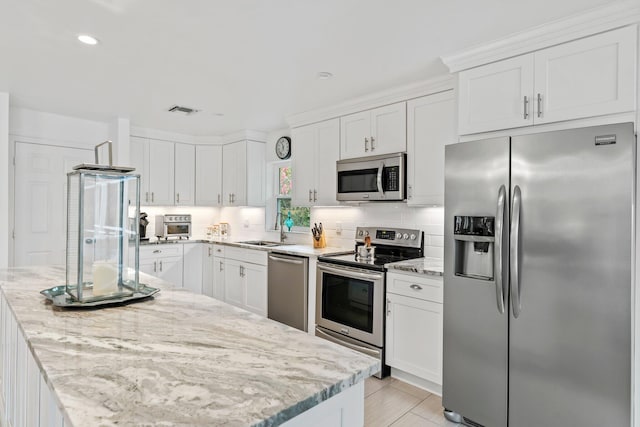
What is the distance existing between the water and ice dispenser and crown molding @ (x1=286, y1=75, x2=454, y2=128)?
1211 millimetres

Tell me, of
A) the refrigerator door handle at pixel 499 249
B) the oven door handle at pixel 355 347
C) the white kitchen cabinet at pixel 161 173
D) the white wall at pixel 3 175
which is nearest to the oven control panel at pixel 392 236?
the oven door handle at pixel 355 347

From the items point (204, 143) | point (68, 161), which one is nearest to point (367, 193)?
point (204, 143)

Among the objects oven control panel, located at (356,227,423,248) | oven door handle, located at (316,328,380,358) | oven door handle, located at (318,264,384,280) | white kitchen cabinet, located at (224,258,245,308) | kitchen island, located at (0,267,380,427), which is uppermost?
oven control panel, located at (356,227,423,248)

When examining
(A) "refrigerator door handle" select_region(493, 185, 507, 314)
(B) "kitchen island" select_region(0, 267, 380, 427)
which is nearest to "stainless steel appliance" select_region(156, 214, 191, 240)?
(B) "kitchen island" select_region(0, 267, 380, 427)

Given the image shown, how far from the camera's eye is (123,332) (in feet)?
3.84

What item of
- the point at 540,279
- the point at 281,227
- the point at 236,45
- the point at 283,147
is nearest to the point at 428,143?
the point at 540,279

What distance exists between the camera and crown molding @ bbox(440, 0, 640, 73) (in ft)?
6.19

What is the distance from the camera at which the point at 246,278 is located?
14.3ft

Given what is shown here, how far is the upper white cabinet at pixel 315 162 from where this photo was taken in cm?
380

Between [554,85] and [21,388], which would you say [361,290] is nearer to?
[554,85]

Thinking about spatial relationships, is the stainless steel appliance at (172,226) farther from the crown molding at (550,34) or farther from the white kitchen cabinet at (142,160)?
the crown molding at (550,34)

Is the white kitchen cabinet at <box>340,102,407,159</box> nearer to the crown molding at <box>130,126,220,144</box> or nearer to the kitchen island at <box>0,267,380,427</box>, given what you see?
the kitchen island at <box>0,267,380,427</box>

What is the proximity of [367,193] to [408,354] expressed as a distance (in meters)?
1.40

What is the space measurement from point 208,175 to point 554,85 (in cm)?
436
